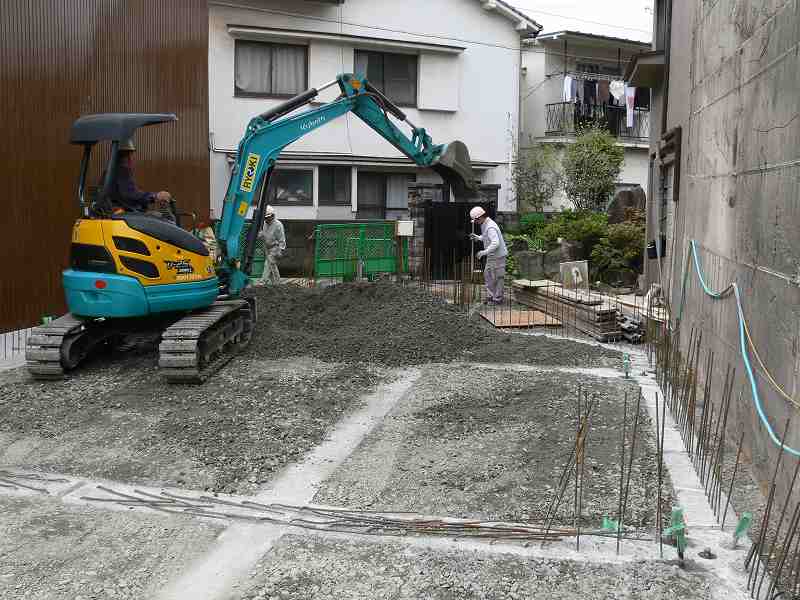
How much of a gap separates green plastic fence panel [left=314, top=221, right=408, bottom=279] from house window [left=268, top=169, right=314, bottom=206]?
14.1 ft

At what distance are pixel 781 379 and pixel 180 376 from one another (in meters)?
5.49

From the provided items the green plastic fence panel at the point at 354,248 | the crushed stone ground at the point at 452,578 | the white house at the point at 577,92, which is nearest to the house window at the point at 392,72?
the white house at the point at 577,92

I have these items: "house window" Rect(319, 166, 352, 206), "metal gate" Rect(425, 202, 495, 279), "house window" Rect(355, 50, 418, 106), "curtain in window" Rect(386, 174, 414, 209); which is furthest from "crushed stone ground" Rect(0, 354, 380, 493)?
"house window" Rect(355, 50, 418, 106)

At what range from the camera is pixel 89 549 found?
4836mm

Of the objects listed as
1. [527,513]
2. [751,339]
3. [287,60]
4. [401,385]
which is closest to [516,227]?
[287,60]

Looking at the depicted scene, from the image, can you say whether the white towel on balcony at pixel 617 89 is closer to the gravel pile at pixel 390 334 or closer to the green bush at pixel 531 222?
the green bush at pixel 531 222

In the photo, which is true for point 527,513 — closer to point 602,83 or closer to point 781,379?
point 781,379

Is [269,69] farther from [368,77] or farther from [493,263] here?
[493,263]

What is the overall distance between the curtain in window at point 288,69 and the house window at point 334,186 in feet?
7.14

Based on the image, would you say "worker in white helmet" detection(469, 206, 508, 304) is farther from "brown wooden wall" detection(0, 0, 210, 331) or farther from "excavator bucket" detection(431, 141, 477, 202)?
"brown wooden wall" detection(0, 0, 210, 331)

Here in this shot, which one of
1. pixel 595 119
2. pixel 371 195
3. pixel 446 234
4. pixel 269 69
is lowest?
pixel 446 234

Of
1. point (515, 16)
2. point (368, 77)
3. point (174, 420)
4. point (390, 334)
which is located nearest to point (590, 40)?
point (515, 16)

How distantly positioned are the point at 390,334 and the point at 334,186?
1208 centimetres

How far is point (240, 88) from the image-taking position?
69.9 feet
